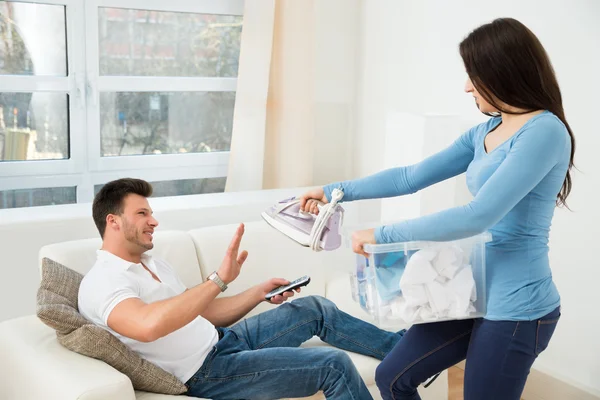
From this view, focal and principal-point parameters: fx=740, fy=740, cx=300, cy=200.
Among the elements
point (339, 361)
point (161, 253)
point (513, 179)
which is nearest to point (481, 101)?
point (513, 179)

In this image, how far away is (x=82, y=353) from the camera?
1993 millimetres

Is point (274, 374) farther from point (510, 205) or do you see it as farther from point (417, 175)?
point (510, 205)

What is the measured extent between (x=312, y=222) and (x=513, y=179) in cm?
67

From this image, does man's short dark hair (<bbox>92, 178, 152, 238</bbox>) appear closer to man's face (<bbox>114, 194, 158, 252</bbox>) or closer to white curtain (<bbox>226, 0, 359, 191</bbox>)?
man's face (<bbox>114, 194, 158, 252</bbox>)

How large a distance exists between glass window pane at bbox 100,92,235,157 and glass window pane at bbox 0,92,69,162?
0.68 feet

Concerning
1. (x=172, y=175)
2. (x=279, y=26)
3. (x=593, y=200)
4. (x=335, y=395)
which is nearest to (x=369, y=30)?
(x=279, y=26)

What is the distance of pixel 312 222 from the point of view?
2061 mm

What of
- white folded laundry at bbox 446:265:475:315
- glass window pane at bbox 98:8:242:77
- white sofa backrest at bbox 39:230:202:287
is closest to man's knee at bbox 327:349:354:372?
white folded laundry at bbox 446:265:475:315

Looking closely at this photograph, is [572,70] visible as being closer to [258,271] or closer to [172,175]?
[258,271]

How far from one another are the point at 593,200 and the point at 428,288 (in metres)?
1.43

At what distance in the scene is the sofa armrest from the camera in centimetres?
183

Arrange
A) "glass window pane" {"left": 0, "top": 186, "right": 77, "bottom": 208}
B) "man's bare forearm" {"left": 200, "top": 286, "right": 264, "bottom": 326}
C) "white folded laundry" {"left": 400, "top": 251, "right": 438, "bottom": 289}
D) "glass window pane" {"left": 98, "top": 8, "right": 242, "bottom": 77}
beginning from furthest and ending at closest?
1. "glass window pane" {"left": 98, "top": 8, "right": 242, "bottom": 77}
2. "glass window pane" {"left": 0, "top": 186, "right": 77, "bottom": 208}
3. "man's bare forearm" {"left": 200, "top": 286, "right": 264, "bottom": 326}
4. "white folded laundry" {"left": 400, "top": 251, "right": 438, "bottom": 289}

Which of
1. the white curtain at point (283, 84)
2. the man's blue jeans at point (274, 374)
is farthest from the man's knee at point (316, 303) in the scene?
the white curtain at point (283, 84)

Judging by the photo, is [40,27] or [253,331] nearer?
[253,331]
